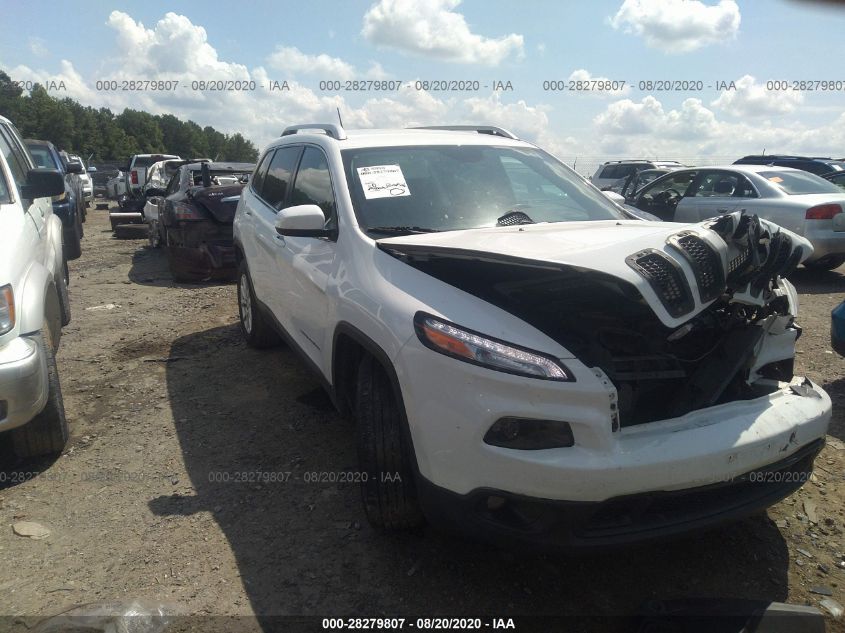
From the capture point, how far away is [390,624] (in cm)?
231

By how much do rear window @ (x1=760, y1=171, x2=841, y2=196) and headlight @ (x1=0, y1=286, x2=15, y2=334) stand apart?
8.39m

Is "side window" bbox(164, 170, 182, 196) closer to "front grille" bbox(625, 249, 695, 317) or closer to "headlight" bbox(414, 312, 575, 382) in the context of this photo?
"headlight" bbox(414, 312, 575, 382)

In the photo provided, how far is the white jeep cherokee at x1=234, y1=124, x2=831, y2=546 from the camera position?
208 centimetres

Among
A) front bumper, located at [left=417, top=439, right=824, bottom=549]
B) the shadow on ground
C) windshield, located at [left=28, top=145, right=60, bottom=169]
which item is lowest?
the shadow on ground

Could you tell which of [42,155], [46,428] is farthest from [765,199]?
[42,155]

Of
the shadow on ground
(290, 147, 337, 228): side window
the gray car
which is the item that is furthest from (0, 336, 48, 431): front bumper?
the gray car

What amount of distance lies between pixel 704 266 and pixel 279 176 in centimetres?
326

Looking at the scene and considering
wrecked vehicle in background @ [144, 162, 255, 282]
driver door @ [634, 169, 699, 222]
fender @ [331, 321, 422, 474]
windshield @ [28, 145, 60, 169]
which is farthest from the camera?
windshield @ [28, 145, 60, 169]

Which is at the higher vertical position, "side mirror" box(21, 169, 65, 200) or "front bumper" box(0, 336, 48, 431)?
"side mirror" box(21, 169, 65, 200)

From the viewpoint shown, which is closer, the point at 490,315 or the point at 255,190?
the point at 490,315

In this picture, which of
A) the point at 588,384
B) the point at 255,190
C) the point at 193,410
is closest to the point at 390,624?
the point at 588,384

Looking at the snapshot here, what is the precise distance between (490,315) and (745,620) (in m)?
1.37

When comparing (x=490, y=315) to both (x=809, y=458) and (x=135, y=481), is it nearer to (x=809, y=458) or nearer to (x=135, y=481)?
(x=809, y=458)

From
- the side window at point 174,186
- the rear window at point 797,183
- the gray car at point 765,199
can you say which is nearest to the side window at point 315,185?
the gray car at point 765,199
